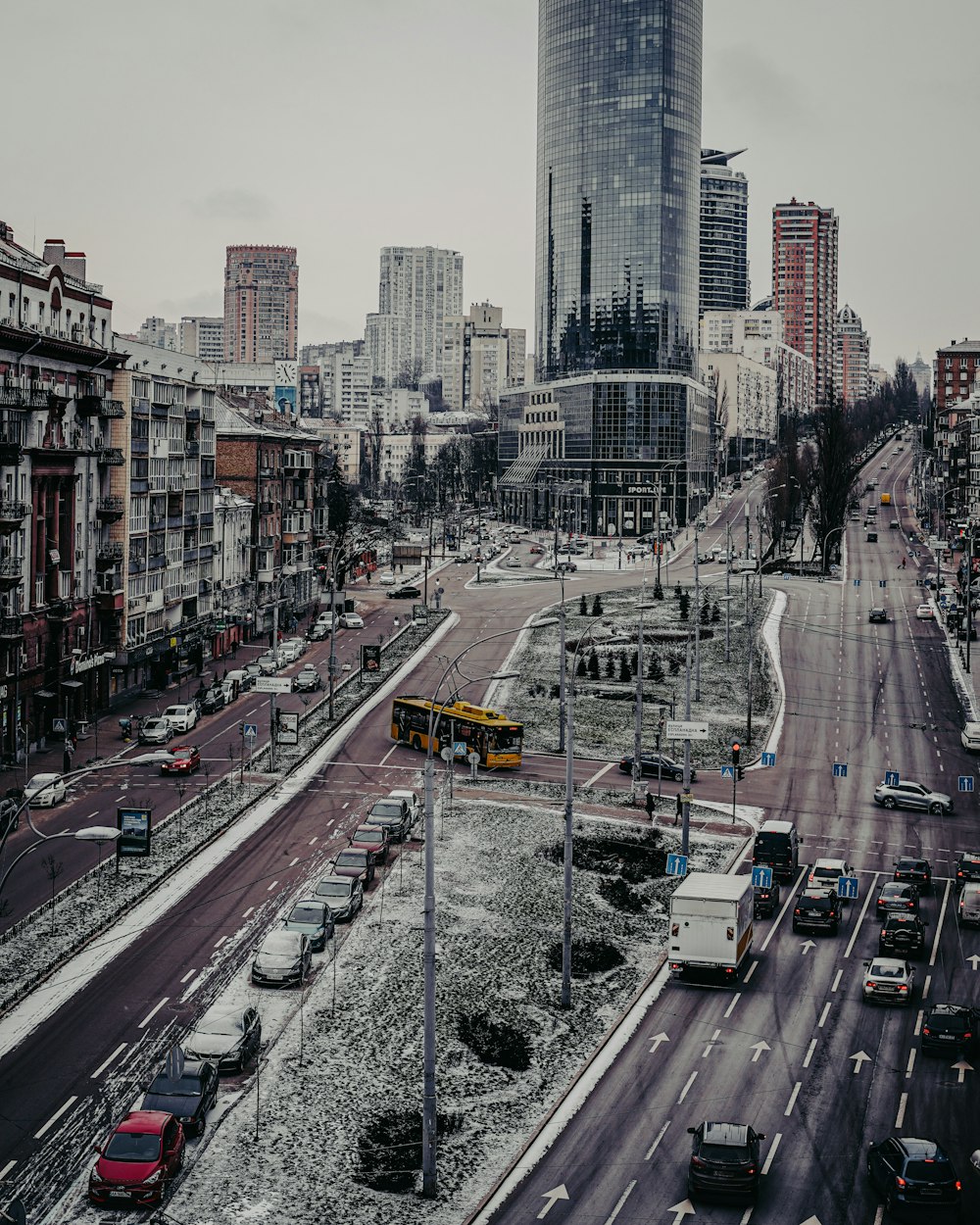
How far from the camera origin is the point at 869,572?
162875 mm

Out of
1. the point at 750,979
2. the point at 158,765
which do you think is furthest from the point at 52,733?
the point at 750,979

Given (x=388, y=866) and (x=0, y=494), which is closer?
(x=388, y=866)

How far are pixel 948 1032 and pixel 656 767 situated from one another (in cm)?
3863

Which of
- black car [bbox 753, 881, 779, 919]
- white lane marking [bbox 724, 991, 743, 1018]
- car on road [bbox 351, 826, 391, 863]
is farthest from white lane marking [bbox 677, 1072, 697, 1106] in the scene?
car on road [bbox 351, 826, 391, 863]

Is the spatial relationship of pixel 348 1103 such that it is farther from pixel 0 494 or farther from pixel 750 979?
pixel 0 494

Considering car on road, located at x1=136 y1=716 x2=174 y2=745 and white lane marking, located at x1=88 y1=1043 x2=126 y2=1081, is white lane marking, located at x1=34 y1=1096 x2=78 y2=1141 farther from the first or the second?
car on road, located at x1=136 y1=716 x2=174 y2=745

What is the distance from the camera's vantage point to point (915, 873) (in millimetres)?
63156

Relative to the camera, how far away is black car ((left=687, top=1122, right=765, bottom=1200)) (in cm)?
3509

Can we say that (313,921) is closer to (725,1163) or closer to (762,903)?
(762,903)

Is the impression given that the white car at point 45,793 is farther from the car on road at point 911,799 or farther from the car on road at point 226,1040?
the car on road at point 911,799

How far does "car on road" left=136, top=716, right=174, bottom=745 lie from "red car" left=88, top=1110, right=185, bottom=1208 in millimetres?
52182

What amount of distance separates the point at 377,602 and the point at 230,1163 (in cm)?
11822

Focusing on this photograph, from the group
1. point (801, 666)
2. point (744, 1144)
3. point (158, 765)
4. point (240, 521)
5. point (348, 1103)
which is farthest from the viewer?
point (240, 521)

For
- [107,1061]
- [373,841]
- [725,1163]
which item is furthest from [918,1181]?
[373,841]
